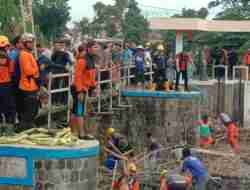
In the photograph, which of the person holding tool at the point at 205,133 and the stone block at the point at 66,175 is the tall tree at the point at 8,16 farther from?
the stone block at the point at 66,175

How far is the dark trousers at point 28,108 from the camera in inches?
481

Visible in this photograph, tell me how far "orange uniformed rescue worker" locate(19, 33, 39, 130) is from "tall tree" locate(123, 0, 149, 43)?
34.1 m

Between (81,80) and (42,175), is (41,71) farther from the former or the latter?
(42,175)

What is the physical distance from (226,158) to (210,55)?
10.3 meters

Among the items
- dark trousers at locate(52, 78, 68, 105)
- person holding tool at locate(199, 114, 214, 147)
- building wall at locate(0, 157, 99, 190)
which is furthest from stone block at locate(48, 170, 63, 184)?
person holding tool at locate(199, 114, 214, 147)

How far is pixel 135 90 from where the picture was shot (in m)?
20.2

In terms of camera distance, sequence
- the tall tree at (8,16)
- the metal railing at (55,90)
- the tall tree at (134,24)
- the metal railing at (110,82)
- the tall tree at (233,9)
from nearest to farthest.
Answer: the metal railing at (55,90) < the metal railing at (110,82) < the tall tree at (8,16) < the tall tree at (233,9) < the tall tree at (134,24)

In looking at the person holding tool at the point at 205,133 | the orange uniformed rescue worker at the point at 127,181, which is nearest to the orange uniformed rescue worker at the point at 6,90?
the orange uniformed rescue worker at the point at 127,181

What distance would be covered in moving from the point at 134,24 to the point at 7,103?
123 ft

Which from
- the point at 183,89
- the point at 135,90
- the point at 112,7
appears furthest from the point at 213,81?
the point at 112,7

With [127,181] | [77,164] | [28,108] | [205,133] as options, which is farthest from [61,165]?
[205,133]

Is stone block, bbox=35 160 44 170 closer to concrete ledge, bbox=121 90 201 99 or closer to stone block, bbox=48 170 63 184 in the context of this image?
stone block, bbox=48 170 63 184

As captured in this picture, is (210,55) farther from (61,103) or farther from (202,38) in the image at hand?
(61,103)

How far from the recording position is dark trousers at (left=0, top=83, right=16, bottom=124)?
12094 mm
